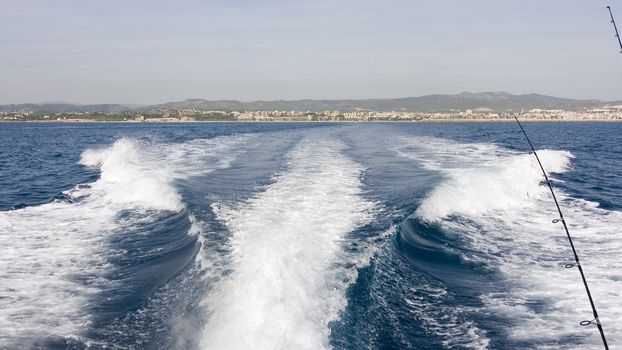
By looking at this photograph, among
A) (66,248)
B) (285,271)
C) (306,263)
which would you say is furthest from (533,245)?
(66,248)

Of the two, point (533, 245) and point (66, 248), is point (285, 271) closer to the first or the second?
point (66, 248)

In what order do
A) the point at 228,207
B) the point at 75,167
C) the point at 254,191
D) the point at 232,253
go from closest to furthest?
Result: the point at 232,253 → the point at 228,207 → the point at 254,191 → the point at 75,167

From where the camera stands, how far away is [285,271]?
26.5ft

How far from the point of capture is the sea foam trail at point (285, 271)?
20.8 feet

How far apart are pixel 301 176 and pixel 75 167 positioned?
1453cm

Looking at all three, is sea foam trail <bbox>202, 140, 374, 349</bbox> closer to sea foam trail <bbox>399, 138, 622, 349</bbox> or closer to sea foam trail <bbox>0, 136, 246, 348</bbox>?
sea foam trail <bbox>0, 136, 246, 348</bbox>

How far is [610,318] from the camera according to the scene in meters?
7.48

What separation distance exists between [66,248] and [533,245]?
10756mm

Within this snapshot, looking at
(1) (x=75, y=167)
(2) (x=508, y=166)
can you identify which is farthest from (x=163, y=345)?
(1) (x=75, y=167)

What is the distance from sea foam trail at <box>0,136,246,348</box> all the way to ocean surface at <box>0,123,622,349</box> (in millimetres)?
46

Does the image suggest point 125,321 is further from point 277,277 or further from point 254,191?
point 254,191

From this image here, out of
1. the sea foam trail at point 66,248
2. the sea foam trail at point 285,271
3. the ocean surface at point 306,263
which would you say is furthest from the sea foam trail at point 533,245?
the sea foam trail at point 66,248

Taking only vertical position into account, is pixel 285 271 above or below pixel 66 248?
above

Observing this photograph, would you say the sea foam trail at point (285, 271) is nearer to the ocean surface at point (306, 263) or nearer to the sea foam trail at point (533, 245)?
the ocean surface at point (306, 263)
